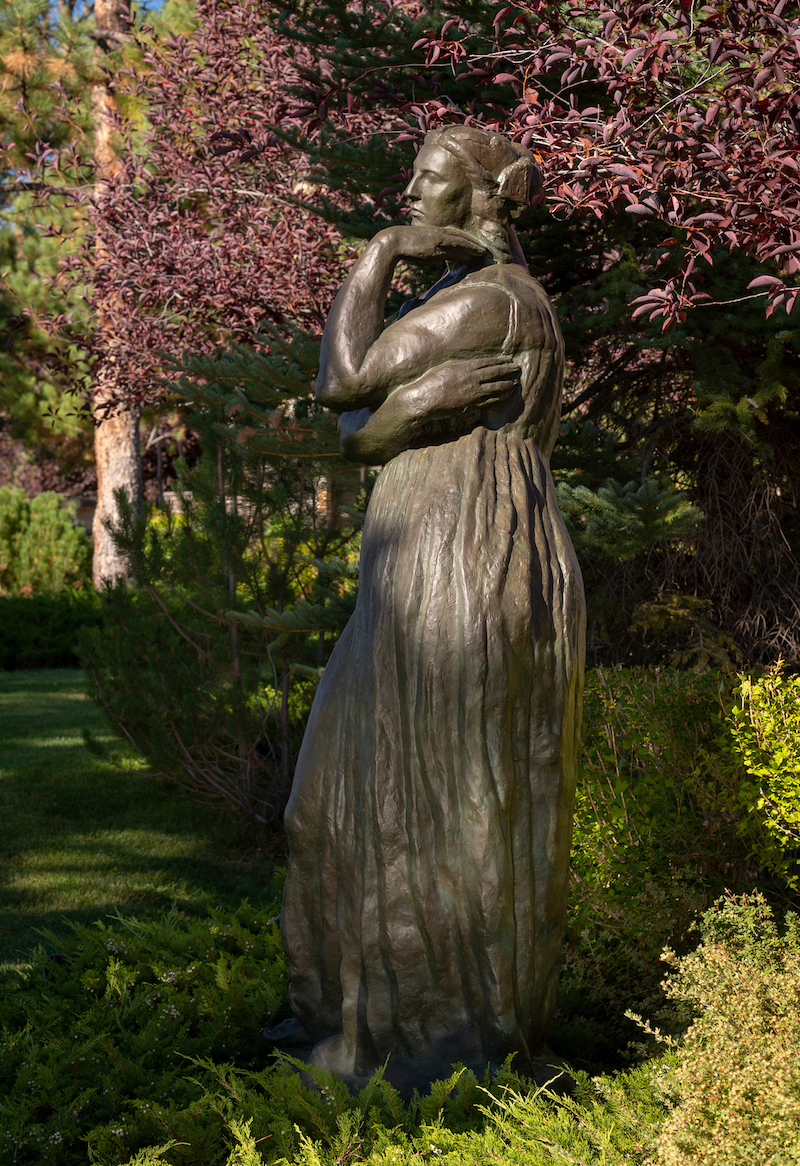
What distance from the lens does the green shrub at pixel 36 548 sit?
653 inches

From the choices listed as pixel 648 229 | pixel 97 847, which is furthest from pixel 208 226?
pixel 97 847

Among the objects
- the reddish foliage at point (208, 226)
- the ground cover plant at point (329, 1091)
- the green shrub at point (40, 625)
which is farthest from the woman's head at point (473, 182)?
the green shrub at point (40, 625)

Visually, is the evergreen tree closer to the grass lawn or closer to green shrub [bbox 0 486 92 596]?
the grass lawn

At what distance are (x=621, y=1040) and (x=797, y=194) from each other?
3079 mm

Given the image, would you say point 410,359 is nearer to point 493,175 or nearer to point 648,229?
point 493,175

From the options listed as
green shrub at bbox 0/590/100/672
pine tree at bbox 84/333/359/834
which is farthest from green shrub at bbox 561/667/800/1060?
green shrub at bbox 0/590/100/672

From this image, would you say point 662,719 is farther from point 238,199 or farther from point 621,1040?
point 238,199

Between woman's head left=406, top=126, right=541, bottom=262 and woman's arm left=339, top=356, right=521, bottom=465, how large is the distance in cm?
40

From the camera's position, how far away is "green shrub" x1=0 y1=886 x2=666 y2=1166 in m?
2.41

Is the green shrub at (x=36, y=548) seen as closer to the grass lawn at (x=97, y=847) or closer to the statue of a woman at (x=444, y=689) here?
the grass lawn at (x=97, y=847)

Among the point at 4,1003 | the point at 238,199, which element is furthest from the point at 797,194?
the point at 238,199

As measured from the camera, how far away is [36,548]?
16.7m

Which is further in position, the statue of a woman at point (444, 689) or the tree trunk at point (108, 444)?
the tree trunk at point (108, 444)

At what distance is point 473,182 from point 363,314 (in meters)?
0.48
